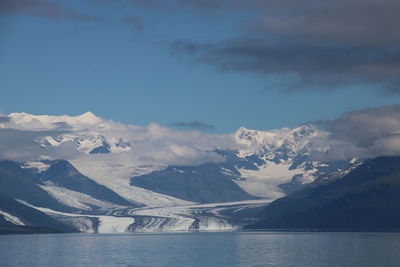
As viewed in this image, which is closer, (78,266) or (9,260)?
(78,266)

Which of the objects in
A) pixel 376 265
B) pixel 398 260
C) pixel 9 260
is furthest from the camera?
pixel 9 260

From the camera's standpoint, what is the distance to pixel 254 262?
171 metres

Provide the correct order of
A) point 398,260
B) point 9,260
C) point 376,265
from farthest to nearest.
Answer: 1. point 9,260
2. point 398,260
3. point 376,265

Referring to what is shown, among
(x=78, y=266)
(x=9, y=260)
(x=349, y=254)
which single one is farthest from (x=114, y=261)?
(x=349, y=254)

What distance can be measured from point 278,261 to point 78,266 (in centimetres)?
4168

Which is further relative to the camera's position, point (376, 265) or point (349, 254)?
point (349, 254)

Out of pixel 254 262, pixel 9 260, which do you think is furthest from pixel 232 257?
pixel 9 260

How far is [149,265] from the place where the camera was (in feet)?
545

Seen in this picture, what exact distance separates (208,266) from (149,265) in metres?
12.0

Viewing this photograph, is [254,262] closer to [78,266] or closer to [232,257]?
[232,257]

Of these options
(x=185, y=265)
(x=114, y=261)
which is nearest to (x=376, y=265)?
(x=185, y=265)

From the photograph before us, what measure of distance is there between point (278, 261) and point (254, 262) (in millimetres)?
5275

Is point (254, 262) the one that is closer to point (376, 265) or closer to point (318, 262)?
point (318, 262)

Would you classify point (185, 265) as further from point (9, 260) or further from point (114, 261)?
point (9, 260)
